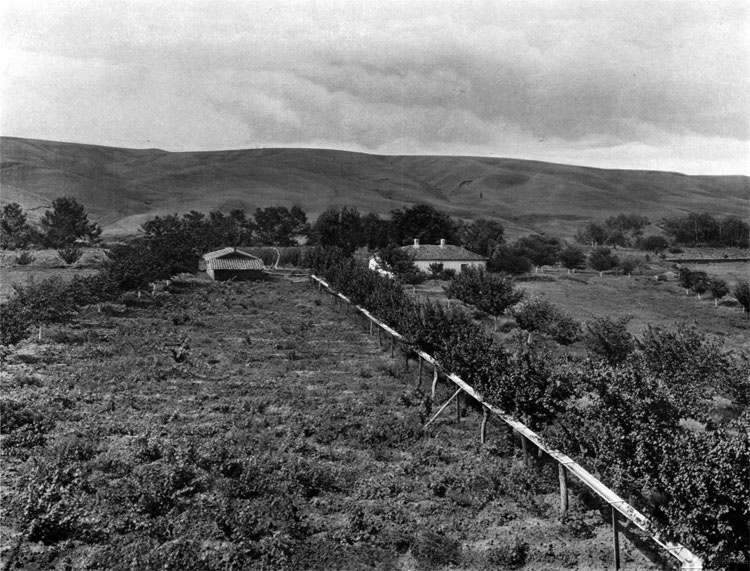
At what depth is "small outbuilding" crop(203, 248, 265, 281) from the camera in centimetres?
5734

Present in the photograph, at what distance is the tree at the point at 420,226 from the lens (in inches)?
3282

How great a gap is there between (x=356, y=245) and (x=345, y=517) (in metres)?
72.8

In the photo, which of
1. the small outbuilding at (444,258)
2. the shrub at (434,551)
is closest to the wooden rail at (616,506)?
the shrub at (434,551)

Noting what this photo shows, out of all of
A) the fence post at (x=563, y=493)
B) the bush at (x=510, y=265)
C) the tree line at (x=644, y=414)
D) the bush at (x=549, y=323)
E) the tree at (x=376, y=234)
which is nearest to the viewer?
the tree line at (x=644, y=414)

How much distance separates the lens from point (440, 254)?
213 ft

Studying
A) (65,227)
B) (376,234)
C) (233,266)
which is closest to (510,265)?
(376,234)

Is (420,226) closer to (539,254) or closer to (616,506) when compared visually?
(539,254)

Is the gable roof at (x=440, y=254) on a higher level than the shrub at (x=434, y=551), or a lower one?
higher

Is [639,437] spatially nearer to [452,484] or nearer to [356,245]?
[452,484]

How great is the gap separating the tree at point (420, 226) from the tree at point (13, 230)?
52.2 meters

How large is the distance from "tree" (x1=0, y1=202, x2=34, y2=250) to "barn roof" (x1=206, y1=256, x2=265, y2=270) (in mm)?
40693

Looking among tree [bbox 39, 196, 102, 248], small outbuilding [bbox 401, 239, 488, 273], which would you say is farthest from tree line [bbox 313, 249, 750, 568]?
tree [bbox 39, 196, 102, 248]

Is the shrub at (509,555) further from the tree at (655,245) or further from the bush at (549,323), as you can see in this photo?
the tree at (655,245)

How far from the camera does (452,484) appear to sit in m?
12.9
